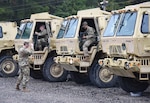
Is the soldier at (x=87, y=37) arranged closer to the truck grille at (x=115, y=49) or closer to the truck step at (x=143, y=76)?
the truck grille at (x=115, y=49)

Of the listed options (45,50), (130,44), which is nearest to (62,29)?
(45,50)

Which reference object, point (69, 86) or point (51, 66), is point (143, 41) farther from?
point (51, 66)

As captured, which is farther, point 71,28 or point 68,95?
point 71,28

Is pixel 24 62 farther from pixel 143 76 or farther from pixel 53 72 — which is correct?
pixel 143 76

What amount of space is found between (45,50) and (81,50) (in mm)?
2778

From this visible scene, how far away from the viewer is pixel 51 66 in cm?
1906

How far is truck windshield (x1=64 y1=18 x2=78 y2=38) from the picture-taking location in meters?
16.9

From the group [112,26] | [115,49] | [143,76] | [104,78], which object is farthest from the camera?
[104,78]

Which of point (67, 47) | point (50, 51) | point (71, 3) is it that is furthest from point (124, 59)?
point (71, 3)

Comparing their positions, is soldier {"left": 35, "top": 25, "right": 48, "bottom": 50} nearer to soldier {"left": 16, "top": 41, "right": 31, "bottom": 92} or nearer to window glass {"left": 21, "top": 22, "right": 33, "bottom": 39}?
window glass {"left": 21, "top": 22, "right": 33, "bottom": 39}

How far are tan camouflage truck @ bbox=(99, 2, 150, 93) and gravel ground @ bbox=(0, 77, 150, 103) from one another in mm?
642

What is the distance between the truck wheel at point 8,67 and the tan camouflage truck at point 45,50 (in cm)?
201

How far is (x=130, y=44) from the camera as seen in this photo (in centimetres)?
1229

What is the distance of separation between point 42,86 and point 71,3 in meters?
28.4
